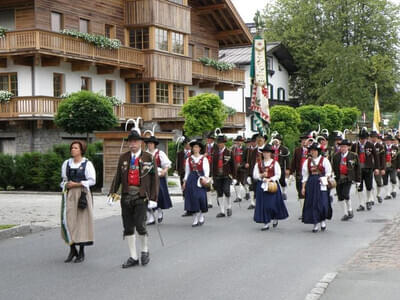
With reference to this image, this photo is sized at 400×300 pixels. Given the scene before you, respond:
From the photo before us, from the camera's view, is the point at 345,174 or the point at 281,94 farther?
the point at 281,94

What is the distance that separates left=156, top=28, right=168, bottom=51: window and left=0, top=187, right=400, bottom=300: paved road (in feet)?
74.7

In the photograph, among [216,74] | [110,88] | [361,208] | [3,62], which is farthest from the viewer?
[216,74]

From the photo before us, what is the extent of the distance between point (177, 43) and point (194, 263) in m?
28.8

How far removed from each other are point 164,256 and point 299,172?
702 cm

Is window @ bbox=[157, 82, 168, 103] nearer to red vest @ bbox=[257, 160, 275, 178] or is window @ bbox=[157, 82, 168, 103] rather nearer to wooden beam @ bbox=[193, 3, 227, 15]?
wooden beam @ bbox=[193, 3, 227, 15]

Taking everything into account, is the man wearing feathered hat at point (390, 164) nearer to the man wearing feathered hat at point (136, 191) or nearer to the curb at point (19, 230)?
the curb at point (19, 230)

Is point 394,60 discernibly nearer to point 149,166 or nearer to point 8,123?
point 8,123

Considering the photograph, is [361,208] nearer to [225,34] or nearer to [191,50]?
[191,50]

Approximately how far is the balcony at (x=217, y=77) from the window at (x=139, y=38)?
4505mm

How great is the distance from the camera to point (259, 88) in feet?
73.1

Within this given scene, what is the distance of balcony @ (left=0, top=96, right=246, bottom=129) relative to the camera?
28.1 m

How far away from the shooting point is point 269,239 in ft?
36.6

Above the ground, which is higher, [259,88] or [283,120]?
[259,88]

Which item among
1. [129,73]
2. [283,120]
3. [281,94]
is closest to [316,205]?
[129,73]
